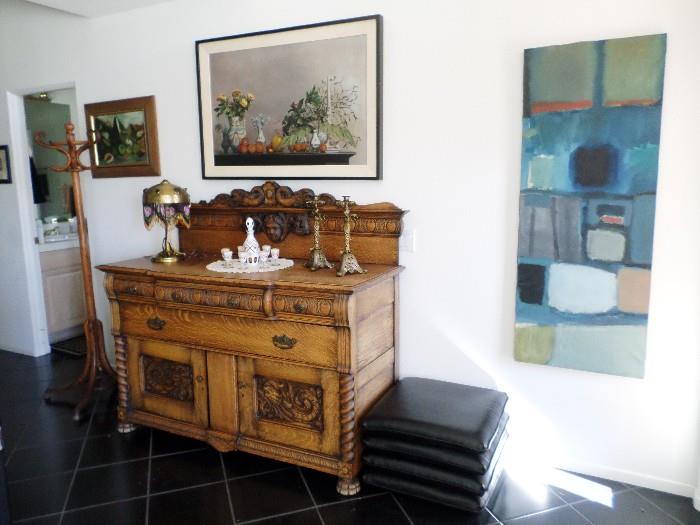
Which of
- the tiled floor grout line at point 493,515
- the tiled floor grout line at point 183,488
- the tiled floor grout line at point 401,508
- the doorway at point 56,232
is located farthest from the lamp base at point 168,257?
the tiled floor grout line at point 493,515

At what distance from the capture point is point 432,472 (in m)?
2.19

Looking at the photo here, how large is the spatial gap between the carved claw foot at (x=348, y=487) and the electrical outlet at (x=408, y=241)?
1.13m

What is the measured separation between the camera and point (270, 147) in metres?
2.91

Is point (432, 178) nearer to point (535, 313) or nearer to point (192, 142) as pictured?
point (535, 313)

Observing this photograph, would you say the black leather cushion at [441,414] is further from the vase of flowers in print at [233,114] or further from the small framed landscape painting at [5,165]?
the small framed landscape painting at [5,165]

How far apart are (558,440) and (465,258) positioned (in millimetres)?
968

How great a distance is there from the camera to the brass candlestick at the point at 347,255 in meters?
2.41

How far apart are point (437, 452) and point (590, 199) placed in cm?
125

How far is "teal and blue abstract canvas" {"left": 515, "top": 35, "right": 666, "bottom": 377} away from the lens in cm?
212

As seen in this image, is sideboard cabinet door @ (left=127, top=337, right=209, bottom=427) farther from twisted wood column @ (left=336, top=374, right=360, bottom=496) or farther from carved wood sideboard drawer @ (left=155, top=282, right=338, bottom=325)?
twisted wood column @ (left=336, top=374, right=360, bottom=496)

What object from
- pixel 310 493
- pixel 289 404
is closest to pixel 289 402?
pixel 289 404

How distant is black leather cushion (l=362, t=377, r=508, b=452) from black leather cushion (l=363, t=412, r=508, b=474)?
Answer: 33 mm

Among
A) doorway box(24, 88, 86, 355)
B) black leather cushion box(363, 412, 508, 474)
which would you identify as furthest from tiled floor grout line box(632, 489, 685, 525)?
doorway box(24, 88, 86, 355)

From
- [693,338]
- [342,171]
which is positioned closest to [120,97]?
[342,171]
